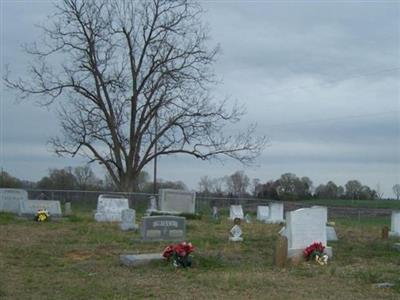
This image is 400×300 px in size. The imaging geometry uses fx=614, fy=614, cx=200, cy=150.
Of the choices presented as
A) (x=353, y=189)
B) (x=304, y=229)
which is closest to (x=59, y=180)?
(x=353, y=189)

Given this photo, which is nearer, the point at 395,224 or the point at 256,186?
the point at 395,224

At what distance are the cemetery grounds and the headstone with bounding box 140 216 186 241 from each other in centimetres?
38

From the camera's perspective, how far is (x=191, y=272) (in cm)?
991

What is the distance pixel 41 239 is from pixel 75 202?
21459mm

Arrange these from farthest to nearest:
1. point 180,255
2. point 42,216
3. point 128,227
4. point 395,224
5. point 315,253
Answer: point 42,216, point 395,224, point 128,227, point 315,253, point 180,255

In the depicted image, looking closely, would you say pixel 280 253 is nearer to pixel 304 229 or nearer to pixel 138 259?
pixel 304 229

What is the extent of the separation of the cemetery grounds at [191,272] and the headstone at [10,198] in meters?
9.36

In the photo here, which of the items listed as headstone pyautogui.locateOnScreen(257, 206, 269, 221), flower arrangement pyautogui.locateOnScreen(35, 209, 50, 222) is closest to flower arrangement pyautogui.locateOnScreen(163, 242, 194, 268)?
flower arrangement pyautogui.locateOnScreen(35, 209, 50, 222)

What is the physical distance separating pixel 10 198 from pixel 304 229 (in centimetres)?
1664

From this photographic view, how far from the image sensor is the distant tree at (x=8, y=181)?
48.4 metres

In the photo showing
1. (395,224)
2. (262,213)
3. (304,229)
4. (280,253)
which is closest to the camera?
(280,253)

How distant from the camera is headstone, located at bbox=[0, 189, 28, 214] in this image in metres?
25.2

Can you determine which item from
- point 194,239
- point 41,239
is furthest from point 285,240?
point 41,239

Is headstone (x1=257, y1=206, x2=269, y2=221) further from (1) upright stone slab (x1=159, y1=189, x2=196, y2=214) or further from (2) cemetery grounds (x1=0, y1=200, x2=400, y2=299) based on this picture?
(2) cemetery grounds (x1=0, y1=200, x2=400, y2=299)
